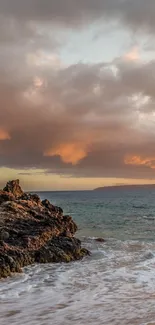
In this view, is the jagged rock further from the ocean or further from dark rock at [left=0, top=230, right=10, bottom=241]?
the ocean

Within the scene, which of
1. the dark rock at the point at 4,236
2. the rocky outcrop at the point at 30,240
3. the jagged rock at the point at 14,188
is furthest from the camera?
the jagged rock at the point at 14,188

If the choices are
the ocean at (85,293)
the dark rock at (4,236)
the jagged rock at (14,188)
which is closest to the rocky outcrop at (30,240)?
the dark rock at (4,236)

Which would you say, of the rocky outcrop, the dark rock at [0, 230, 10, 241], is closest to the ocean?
the rocky outcrop

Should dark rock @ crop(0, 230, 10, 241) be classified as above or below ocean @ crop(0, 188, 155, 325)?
above

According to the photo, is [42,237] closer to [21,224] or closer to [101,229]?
[21,224]

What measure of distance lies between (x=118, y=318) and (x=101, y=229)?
3096 cm

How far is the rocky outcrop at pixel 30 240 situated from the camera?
756 inches

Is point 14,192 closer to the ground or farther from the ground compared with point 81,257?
farther from the ground

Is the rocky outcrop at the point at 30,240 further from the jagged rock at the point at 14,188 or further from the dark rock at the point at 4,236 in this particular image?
Result: the jagged rock at the point at 14,188

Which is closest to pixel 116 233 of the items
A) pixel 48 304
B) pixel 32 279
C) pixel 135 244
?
pixel 135 244

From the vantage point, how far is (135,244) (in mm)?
29469

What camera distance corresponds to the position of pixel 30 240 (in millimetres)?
21516

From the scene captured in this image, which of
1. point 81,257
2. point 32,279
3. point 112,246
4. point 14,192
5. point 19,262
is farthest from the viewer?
point 14,192

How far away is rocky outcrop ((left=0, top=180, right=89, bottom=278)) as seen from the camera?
19.2 m
